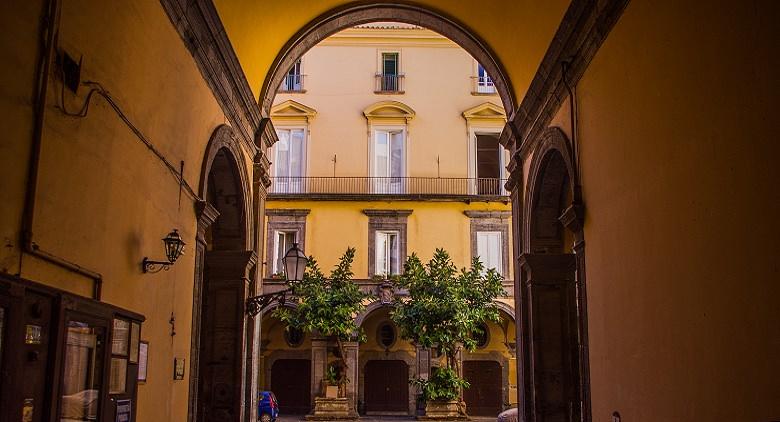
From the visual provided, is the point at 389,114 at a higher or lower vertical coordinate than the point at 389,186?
higher

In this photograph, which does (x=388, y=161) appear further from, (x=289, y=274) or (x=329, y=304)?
(x=289, y=274)

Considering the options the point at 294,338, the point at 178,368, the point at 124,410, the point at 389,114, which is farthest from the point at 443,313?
the point at 124,410

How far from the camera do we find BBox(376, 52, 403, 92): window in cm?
2867

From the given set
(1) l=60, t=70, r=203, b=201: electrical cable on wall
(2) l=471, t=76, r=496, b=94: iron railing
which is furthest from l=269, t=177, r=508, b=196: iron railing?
(1) l=60, t=70, r=203, b=201: electrical cable on wall

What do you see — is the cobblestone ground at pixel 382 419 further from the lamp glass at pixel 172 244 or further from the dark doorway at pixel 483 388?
the lamp glass at pixel 172 244

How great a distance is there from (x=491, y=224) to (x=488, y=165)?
7.27ft

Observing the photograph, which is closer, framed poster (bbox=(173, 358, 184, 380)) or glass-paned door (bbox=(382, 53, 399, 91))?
Answer: framed poster (bbox=(173, 358, 184, 380))

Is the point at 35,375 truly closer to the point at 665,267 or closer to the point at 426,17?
the point at 665,267

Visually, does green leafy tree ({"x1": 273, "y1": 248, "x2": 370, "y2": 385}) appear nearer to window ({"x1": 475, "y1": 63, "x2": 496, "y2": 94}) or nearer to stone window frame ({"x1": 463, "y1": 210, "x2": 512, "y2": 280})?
stone window frame ({"x1": 463, "y1": 210, "x2": 512, "y2": 280})

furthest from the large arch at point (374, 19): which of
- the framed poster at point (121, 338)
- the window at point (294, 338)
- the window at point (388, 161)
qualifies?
the window at point (294, 338)

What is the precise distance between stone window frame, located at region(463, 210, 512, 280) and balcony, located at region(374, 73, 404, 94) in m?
4.95

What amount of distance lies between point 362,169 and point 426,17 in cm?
1512

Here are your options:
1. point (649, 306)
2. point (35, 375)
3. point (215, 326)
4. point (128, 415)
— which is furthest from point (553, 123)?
point (35, 375)

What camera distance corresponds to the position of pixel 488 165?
28203 millimetres
